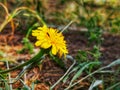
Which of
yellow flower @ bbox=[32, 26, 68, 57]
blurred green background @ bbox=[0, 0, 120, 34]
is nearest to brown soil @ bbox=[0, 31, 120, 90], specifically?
blurred green background @ bbox=[0, 0, 120, 34]

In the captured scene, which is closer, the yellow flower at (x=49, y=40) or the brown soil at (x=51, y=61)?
the yellow flower at (x=49, y=40)

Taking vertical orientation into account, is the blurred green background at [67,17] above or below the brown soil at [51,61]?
above

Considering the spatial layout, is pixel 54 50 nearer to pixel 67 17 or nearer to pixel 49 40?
pixel 49 40

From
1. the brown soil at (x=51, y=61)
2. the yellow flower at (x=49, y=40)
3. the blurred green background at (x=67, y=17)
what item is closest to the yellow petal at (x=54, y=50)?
the yellow flower at (x=49, y=40)

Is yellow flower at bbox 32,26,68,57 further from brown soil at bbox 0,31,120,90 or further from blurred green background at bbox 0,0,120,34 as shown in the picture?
blurred green background at bbox 0,0,120,34

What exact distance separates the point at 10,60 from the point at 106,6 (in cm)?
188

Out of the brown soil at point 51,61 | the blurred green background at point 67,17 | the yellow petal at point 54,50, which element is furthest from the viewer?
the blurred green background at point 67,17

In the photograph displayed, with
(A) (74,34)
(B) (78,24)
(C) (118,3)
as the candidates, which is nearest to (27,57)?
(A) (74,34)

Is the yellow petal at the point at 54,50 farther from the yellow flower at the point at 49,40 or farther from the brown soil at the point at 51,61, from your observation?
the brown soil at the point at 51,61

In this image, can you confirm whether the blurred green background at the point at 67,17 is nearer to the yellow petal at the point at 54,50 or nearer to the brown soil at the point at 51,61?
the brown soil at the point at 51,61

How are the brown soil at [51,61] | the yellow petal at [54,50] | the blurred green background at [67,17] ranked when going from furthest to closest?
1. the blurred green background at [67,17]
2. the brown soil at [51,61]
3. the yellow petal at [54,50]

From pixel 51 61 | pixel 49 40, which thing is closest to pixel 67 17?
pixel 51 61

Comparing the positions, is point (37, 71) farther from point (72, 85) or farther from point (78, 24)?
point (78, 24)

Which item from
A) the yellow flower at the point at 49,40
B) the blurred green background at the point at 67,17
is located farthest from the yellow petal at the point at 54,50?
the blurred green background at the point at 67,17
